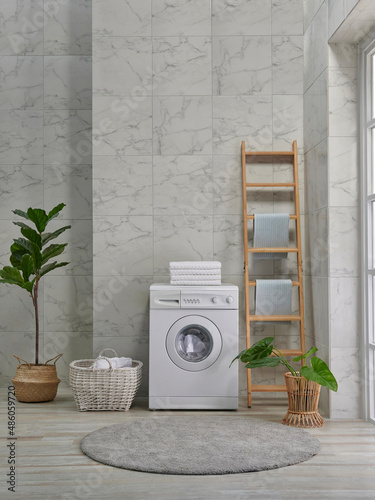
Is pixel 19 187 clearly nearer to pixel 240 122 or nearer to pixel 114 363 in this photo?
pixel 114 363

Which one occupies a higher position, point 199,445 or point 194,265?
point 194,265

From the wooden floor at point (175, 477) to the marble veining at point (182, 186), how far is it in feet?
5.56

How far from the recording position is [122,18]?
14.6 feet

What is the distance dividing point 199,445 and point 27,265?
5.82 ft

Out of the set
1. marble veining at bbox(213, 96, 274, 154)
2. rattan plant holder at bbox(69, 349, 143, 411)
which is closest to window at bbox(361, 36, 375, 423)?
marble veining at bbox(213, 96, 274, 154)

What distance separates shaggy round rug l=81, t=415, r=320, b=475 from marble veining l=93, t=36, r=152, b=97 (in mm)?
2298

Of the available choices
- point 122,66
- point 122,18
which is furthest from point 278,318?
point 122,18

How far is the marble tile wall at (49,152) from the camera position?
479 centimetres

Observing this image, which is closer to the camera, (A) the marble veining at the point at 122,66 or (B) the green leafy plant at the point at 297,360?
(B) the green leafy plant at the point at 297,360

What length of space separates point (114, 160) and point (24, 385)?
5.46ft

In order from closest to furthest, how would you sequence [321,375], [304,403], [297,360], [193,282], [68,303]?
[321,375] < [304,403] < [297,360] < [193,282] < [68,303]

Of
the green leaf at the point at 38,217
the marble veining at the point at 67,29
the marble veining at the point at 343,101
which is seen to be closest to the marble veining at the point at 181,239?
the green leaf at the point at 38,217

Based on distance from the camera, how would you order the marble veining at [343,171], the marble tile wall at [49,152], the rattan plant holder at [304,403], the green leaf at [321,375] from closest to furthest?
the green leaf at [321,375], the rattan plant holder at [304,403], the marble veining at [343,171], the marble tile wall at [49,152]

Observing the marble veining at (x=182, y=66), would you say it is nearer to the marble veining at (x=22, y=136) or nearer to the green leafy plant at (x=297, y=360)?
the marble veining at (x=22, y=136)
